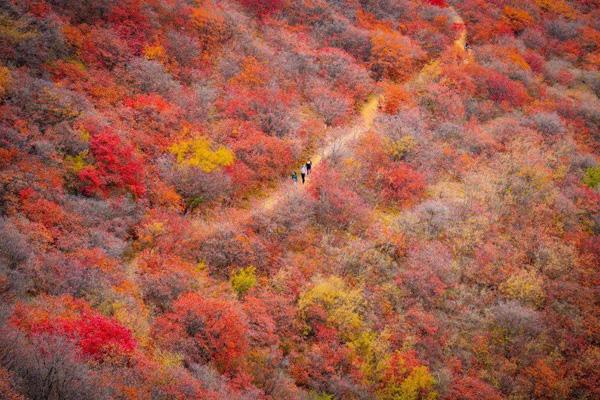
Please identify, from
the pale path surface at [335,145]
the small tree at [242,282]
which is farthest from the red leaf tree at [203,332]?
the pale path surface at [335,145]

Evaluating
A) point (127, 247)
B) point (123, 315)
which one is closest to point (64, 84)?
point (127, 247)

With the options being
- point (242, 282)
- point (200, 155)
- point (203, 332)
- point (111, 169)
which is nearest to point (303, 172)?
point (200, 155)

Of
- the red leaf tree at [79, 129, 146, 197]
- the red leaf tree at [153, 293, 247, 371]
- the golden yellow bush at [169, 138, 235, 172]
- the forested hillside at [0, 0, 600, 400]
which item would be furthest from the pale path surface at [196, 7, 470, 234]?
the red leaf tree at [153, 293, 247, 371]

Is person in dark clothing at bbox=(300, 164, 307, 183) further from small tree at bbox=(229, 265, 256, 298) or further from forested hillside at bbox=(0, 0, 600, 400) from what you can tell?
small tree at bbox=(229, 265, 256, 298)

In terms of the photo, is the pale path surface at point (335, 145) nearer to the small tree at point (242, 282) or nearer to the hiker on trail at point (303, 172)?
the hiker on trail at point (303, 172)

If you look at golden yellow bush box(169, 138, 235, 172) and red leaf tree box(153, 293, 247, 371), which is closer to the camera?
red leaf tree box(153, 293, 247, 371)

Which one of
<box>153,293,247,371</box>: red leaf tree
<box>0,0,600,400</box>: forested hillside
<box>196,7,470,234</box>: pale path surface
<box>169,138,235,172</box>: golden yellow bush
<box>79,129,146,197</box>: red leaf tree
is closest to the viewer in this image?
<box>0,0,600,400</box>: forested hillside
